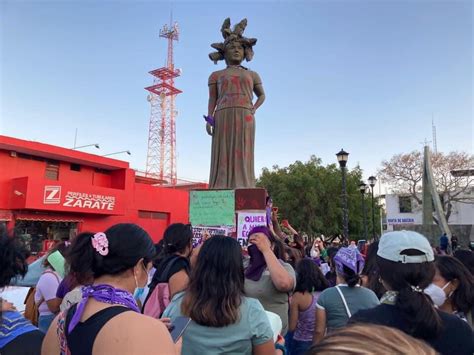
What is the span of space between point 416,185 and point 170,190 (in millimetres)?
21835

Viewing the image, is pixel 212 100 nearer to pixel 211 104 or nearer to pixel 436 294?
pixel 211 104

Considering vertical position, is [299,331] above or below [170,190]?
below

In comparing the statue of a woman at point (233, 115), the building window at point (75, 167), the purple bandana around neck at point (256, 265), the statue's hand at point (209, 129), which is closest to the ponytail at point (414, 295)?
the purple bandana around neck at point (256, 265)

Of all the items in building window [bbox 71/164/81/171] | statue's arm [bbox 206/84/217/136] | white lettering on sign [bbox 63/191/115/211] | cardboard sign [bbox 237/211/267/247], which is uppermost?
building window [bbox 71/164/81/171]

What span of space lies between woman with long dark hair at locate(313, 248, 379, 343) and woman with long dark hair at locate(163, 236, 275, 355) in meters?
1.10

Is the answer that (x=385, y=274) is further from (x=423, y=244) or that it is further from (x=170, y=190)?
(x=170, y=190)

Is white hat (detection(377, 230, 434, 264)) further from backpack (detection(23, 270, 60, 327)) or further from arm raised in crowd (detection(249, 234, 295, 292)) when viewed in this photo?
backpack (detection(23, 270, 60, 327))

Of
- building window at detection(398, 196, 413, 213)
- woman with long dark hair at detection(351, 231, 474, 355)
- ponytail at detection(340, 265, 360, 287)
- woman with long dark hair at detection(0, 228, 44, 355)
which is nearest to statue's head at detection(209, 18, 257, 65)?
ponytail at detection(340, 265, 360, 287)

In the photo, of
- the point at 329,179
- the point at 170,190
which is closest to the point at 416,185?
the point at 329,179

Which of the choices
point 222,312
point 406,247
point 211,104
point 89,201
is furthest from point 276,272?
point 89,201

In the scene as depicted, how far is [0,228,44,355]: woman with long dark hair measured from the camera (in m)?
1.69

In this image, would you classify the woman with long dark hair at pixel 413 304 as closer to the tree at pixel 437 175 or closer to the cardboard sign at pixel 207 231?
the cardboard sign at pixel 207 231

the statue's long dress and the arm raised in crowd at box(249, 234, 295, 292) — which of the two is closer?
the arm raised in crowd at box(249, 234, 295, 292)

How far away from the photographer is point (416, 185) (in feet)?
106
